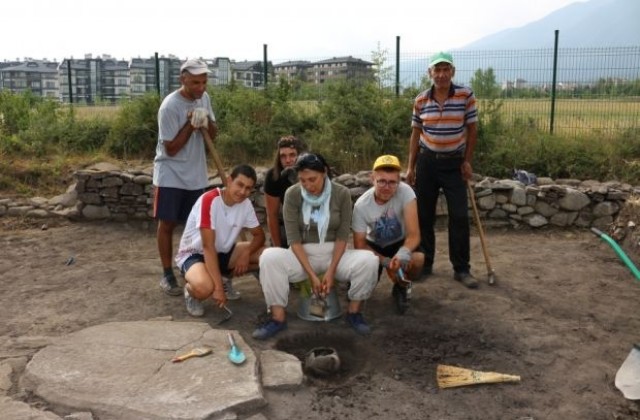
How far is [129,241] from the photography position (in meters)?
6.57

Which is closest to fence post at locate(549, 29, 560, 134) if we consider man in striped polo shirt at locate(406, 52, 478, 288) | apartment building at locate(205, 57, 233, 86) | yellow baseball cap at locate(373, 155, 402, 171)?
man in striped polo shirt at locate(406, 52, 478, 288)

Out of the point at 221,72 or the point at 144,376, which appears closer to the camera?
the point at 144,376

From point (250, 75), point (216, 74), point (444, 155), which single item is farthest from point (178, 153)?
point (216, 74)

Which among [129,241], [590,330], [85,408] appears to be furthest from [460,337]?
[129,241]

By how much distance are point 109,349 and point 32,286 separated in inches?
71.5

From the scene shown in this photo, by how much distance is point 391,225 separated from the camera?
4371 millimetres

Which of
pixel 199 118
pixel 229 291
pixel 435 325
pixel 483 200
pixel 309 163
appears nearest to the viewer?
pixel 309 163

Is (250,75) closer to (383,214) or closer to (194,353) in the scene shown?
(383,214)

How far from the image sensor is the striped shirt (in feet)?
15.4

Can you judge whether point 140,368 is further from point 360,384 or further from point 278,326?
point 360,384

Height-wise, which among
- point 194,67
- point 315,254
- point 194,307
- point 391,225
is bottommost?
point 194,307

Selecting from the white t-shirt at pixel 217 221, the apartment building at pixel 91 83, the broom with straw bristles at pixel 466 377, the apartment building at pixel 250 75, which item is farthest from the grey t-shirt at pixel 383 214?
Answer: the apartment building at pixel 91 83

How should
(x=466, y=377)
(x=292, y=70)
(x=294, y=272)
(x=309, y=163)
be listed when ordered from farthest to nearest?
(x=292, y=70), (x=294, y=272), (x=309, y=163), (x=466, y=377)

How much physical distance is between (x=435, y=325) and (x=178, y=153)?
7.47 ft
